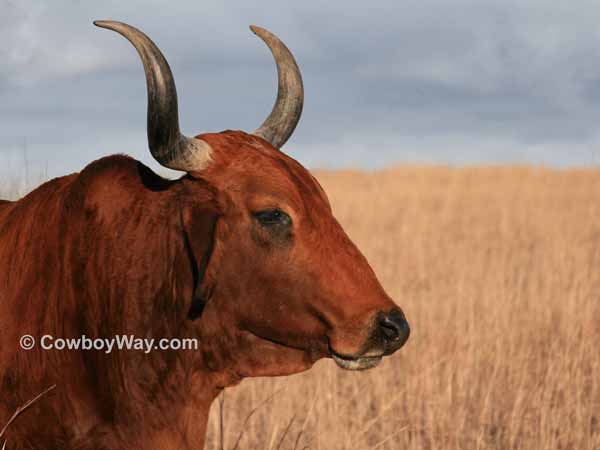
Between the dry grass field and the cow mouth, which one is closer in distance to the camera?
the cow mouth

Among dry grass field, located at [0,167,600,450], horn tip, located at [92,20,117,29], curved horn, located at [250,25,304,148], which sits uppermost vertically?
horn tip, located at [92,20,117,29]

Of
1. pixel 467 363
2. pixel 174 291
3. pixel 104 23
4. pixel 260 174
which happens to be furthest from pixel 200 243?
pixel 467 363

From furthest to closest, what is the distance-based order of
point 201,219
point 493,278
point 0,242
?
point 493,278, point 0,242, point 201,219

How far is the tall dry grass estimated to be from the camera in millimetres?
5605

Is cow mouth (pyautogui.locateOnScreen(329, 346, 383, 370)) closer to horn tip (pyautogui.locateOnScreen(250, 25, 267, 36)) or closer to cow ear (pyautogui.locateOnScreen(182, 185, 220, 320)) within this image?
cow ear (pyautogui.locateOnScreen(182, 185, 220, 320))

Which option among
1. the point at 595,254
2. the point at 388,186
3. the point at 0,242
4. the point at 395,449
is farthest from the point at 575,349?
the point at 388,186

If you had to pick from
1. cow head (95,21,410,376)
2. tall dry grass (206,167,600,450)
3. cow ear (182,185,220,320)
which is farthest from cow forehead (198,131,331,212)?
tall dry grass (206,167,600,450)

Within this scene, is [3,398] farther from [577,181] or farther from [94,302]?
[577,181]

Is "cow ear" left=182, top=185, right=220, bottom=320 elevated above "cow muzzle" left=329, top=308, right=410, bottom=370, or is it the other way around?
"cow ear" left=182, top=185, right=220, bottom=320

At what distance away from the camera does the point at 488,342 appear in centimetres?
752

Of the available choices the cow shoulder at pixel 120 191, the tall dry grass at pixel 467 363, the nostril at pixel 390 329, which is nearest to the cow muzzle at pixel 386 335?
the nostril at pixel 390 329

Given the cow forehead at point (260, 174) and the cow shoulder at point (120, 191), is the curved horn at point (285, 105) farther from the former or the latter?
the cow shoulder at point (120, 191)

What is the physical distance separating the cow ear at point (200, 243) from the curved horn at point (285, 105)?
2.55ft

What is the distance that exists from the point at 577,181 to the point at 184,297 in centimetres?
2075
